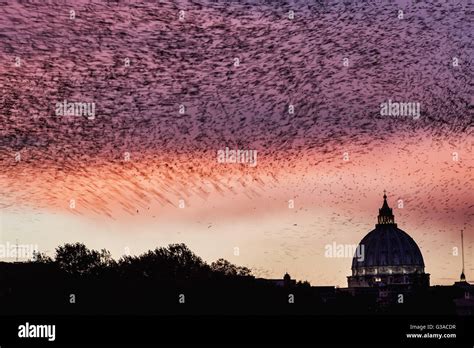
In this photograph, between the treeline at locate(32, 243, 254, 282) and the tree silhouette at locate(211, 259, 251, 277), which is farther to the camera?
the tree silhouette at locate(211, 259, 251, 277)

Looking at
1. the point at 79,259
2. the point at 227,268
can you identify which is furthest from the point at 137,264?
the point at 227,268

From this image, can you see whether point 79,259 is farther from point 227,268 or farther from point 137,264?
point 227,268

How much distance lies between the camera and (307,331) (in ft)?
109

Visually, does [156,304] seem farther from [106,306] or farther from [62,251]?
[62,251]

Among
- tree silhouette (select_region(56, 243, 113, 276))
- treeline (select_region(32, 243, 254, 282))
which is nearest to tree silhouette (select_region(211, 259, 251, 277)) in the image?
treeline (select_region(32, 243, 254, 282))

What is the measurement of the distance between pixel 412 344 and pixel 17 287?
197 feet

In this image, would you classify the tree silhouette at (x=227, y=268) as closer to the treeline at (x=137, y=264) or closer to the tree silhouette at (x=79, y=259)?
the treeline at (x=137, y=264)

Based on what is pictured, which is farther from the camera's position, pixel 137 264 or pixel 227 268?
pixel 227 268

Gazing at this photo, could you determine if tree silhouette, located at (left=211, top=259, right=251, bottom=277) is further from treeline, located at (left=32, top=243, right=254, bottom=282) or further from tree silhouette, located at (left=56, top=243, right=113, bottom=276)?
tree silhouette, located at (left=56, top=243, right=113, bottom=276)

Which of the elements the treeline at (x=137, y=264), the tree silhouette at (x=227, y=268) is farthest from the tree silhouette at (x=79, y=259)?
the tree silhouette at (x=227, y=268)

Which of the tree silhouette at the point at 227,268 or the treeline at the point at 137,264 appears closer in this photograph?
the treeline at the point at 137,264

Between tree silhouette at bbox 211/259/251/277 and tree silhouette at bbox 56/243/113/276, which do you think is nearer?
tree silhouette at bbox 56/243/113/276

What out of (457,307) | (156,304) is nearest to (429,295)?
(457,307)

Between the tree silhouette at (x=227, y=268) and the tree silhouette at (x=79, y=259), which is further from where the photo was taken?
the tree silhouette at (x=227, y=268)
